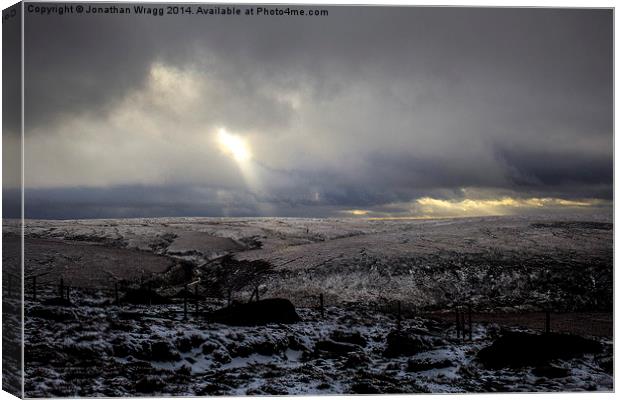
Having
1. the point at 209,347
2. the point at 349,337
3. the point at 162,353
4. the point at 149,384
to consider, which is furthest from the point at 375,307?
the point at 149,384

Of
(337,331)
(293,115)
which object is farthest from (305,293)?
(293,115)

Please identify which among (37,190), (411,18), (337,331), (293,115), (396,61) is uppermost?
(411,18)

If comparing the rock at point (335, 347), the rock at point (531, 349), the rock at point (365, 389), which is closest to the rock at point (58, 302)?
the rock at point (335, 347)

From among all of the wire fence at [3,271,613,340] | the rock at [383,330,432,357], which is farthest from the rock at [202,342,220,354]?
the rock at [383,330,432,357]

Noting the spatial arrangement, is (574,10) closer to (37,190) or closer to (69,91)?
(69,91)

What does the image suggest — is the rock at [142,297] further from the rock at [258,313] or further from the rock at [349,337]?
the rock at [349,337]

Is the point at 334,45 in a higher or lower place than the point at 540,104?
higher
